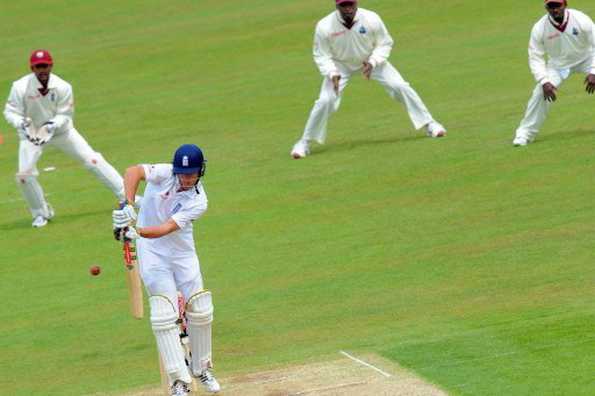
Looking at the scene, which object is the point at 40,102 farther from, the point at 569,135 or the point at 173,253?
the point at 569,135

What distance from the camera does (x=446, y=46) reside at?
24219 mm

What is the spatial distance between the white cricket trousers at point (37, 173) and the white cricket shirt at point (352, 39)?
10.9 feet

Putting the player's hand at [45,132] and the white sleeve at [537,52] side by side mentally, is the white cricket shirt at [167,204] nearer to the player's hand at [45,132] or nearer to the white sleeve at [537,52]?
the player's hand at [45,132]

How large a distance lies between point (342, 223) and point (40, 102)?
3.91m

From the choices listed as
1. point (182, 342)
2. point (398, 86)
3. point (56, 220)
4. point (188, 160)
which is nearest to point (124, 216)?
point (188, 160)

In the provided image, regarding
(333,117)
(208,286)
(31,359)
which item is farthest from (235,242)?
(333,117)

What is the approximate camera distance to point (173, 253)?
9.89 metres

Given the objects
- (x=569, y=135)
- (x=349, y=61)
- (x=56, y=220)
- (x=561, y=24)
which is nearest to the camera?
(x=56, y=220)

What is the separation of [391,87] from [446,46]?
651cm

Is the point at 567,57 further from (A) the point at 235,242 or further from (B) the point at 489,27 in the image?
(B) the point at 489,27

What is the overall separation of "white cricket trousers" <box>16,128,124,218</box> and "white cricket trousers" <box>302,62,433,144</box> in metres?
3.03

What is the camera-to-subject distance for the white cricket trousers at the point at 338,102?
17781mm

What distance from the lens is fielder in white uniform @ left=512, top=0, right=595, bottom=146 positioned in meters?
16.5

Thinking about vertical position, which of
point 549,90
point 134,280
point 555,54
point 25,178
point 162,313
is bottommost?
point 162,313
